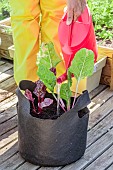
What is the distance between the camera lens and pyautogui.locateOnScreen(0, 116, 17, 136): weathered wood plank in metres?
3.22

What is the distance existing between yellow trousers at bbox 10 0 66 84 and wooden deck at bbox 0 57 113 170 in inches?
10.7

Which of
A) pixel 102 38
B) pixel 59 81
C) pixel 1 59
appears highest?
pixel 59 81

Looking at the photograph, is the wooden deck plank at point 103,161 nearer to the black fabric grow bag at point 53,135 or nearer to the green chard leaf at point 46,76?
the black fabric grow bag at point 53,135

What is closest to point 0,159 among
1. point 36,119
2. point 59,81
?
point 36,119

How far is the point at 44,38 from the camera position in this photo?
10.9ft

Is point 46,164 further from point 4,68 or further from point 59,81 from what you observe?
point 4,68

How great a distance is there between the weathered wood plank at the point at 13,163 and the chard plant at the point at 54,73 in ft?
0.94

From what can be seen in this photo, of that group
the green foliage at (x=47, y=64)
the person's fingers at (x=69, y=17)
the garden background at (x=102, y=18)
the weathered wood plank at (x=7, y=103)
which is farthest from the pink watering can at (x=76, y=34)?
the garden background at (x=102, y=18)

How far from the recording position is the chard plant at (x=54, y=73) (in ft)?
8.71

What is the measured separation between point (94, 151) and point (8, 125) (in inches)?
22.0

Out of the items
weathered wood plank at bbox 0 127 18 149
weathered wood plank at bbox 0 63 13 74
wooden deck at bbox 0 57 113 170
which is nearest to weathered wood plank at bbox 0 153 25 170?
wooden deck at bbox 0 57 113 170

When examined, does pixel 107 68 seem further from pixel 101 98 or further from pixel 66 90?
pixel 66 90

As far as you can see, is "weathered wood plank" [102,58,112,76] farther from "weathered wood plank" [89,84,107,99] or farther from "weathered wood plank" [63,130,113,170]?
"weathered wood plank" [63,130,113,170]

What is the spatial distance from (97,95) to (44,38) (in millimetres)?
567
